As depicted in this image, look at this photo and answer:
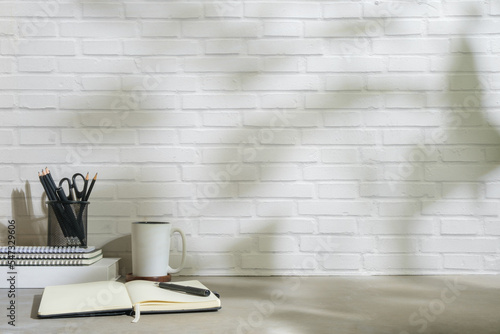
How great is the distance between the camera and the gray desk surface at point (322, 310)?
1.27m

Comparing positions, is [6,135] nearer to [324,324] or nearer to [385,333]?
[324,324]

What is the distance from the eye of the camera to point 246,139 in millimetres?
2053

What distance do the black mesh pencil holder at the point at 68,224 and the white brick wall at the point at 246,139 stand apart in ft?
0.54

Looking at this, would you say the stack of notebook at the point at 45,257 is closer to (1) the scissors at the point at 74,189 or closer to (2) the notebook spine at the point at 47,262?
(2) the notebook spine at the point at 47,262

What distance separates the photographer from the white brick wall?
80.7 inches

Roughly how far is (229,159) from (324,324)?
2.85 feet

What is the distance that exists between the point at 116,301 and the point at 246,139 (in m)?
0.83

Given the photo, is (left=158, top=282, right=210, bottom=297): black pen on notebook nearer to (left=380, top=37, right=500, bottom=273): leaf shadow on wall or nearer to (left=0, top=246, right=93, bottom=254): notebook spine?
(left=0, top=246, right=93, bottom=254): notebook spine

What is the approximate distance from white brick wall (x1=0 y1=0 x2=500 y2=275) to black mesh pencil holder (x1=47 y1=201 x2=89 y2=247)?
0.54ft

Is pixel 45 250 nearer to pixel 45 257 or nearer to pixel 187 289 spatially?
pixel 45 257

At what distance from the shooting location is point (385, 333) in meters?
1.23

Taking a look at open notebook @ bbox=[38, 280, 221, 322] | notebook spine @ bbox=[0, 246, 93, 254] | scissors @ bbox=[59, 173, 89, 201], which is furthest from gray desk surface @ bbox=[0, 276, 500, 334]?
scissors @ bbox=[59, 173, 89, 201]

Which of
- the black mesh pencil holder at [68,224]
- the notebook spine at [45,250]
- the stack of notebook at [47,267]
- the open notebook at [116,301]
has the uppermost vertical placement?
the black mesh pencil holder at [68,224]

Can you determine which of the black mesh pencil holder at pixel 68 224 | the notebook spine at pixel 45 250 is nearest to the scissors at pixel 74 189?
the black mesh pencil holder at pixel 68 224
